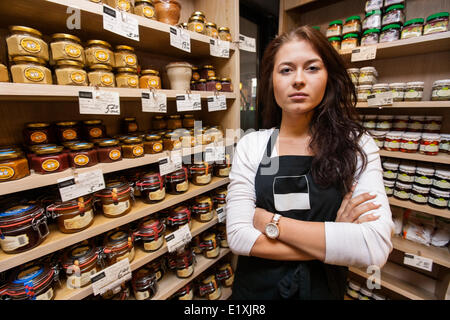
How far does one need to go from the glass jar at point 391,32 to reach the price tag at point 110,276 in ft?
6.00

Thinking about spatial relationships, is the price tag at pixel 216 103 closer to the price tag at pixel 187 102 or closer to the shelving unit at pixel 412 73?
the price tag at pixel 187 102

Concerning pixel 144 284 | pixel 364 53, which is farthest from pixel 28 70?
pixel 364 53

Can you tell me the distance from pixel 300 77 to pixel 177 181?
761 millimetres

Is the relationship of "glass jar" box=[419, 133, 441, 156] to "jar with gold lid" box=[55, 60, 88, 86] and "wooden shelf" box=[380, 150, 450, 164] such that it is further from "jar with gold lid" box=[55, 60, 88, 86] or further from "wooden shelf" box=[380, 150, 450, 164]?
"jar with gold lid" box=[55, 60, 88, 86]

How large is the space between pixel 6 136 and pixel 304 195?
124 centimetres

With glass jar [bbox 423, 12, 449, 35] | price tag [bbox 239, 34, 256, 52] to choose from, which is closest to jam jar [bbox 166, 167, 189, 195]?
price tag [bbox 239, 34, 256, 52]

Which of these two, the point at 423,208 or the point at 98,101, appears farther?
the point at 423,208

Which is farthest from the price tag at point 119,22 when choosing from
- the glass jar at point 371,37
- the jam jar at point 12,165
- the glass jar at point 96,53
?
the glass jar at point 371,37

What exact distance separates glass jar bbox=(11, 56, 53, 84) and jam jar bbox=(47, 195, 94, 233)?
43cm

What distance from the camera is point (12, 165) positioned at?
2.01 ft

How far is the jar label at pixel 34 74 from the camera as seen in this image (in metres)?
0.62

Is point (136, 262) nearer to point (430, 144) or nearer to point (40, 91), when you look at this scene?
point (40, 91)
